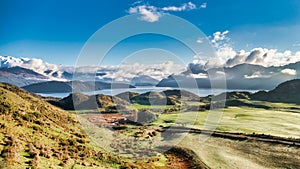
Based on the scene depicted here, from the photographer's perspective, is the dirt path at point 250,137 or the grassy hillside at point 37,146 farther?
the dirt path at point 250,137

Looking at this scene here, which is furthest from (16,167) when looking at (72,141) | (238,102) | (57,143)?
(238,102)

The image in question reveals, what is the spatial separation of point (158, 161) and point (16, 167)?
62.7ft

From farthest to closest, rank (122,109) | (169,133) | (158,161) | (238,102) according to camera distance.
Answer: (238,102)
(122,109)
(169,133)
(158,161)

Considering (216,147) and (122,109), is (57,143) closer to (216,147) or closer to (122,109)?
(216,147)

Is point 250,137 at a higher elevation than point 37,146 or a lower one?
lower

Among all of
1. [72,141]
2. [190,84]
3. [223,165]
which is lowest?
[223,165]

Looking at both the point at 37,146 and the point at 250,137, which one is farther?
the point at 250,137

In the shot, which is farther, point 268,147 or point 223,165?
point 268,147

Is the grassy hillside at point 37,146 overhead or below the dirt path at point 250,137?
overhead

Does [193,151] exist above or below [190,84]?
below

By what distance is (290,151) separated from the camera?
3656 centimetres

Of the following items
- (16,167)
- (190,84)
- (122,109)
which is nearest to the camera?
(16,167)

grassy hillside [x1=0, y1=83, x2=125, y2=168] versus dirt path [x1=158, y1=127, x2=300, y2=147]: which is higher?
grassy hillside [x1=0, y1=83, x2=125, y2=168]

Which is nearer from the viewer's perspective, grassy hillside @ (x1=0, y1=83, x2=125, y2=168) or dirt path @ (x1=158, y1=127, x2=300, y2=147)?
grassy hillside @ (x1=0, y1=83, x2=125, y2=168)
